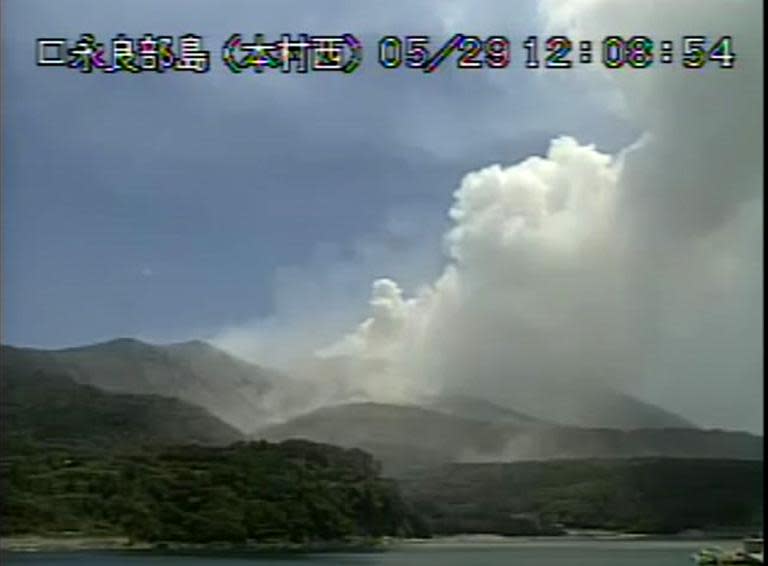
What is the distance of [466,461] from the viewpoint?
8.34 ft

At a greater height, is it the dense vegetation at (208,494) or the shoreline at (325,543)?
the dense vegetation at (208,494)

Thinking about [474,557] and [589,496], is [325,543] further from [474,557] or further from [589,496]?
[589,496]

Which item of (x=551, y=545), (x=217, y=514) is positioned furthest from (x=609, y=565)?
(x=217, y=514)

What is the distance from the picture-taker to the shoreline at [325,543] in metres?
2.47

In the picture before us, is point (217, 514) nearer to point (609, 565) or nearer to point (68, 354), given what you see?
point (68, 354)

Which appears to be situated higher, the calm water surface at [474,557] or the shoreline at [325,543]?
the shoreline at [325,543]

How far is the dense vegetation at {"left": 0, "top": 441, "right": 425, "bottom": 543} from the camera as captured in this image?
2480mm

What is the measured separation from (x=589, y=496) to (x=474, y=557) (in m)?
0.31

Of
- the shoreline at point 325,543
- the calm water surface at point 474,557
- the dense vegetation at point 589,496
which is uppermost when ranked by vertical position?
the dense vegetation at point 589,496

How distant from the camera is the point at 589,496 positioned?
8.39 feet

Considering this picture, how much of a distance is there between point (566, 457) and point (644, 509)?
0.74 ft

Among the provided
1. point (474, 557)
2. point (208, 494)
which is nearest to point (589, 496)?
point (474, 557)

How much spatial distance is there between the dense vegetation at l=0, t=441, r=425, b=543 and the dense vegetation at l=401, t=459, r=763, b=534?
0.36 ft

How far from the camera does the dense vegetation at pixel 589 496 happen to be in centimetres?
250
